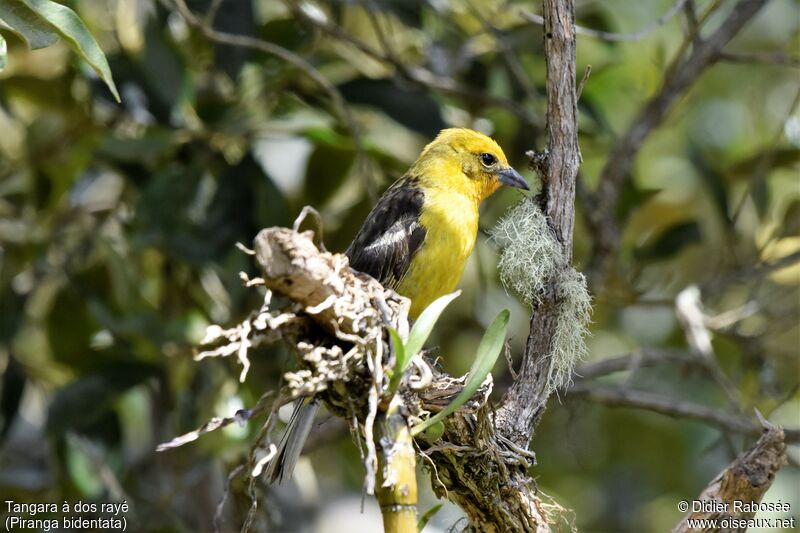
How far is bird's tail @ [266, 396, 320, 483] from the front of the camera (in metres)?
2.95

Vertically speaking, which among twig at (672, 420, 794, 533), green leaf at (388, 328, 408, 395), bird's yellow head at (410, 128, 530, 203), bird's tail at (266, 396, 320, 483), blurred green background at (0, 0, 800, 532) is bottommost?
blurred green background at (0, 0, 800, 532)

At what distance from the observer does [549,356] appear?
275 centimetres

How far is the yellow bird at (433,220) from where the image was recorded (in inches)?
175

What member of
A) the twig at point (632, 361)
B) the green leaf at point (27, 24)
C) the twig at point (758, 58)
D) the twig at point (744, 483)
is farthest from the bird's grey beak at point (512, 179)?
the green leaf at point (27, 24)

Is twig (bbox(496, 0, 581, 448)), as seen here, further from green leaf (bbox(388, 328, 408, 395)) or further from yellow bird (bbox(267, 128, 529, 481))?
yellow bird (bbox(267, 128, 529, 481))

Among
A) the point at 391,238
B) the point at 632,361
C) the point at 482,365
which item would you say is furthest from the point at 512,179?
the point at 482,365

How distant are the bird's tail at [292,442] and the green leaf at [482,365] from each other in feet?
2.06

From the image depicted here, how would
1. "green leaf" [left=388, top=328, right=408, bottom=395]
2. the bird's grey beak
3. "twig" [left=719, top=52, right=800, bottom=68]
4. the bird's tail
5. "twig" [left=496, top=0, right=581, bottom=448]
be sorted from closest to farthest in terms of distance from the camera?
1. "green leaf" [left=388, top=328, right=408, bottom=395]
2. "twig" [left=496, top=0, right=581, bottom=448]
3. the bird's tail
4. the bird's grey beak
5. "twig" [left=719, top=52, right=800, bottom=68]

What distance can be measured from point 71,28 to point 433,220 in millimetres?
2157

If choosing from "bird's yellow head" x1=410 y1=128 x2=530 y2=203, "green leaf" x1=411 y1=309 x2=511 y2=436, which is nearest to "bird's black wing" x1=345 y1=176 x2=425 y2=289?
"bird's yellow head" x1=410 y1=128 x2=530 y2=203

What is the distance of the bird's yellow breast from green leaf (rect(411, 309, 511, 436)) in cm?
202

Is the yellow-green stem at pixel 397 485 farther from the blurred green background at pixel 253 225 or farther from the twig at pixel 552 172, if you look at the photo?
the blurred green background at pixel 253 225

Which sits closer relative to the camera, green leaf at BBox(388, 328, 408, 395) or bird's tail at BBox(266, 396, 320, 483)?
green leaf at BBox(388, 328, 408, 395)

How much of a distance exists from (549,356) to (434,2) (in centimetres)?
285
